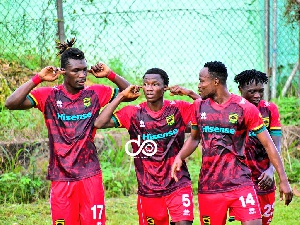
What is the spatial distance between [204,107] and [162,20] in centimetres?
458

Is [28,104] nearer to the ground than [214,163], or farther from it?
farther from it

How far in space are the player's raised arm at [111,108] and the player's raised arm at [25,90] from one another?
602 millimetres

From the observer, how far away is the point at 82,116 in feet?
24.5

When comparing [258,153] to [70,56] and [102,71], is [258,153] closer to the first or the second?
[102,71]

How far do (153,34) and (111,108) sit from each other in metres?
4.28

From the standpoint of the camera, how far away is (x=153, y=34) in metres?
11.7

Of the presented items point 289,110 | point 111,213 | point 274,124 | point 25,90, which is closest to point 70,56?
point 25,90

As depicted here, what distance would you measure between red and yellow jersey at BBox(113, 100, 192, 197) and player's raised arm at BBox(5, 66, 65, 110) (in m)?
0.80

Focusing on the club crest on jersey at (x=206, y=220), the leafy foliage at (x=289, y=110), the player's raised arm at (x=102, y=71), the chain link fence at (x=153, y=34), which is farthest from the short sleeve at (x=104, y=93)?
the leafy foliage at (x=289, y=110)

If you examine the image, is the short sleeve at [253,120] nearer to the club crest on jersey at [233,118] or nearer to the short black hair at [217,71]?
the club crest on jersey at [233,118]

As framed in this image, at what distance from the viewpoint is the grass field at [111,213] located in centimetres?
925

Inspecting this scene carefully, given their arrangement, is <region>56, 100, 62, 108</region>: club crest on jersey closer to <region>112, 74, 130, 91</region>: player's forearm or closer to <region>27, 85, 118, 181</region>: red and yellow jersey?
<region>27, 85, 118, 181</region>: red and yellow jersey

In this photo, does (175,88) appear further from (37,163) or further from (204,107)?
(37,163)

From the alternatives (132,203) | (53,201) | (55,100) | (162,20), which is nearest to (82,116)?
(55,100)
